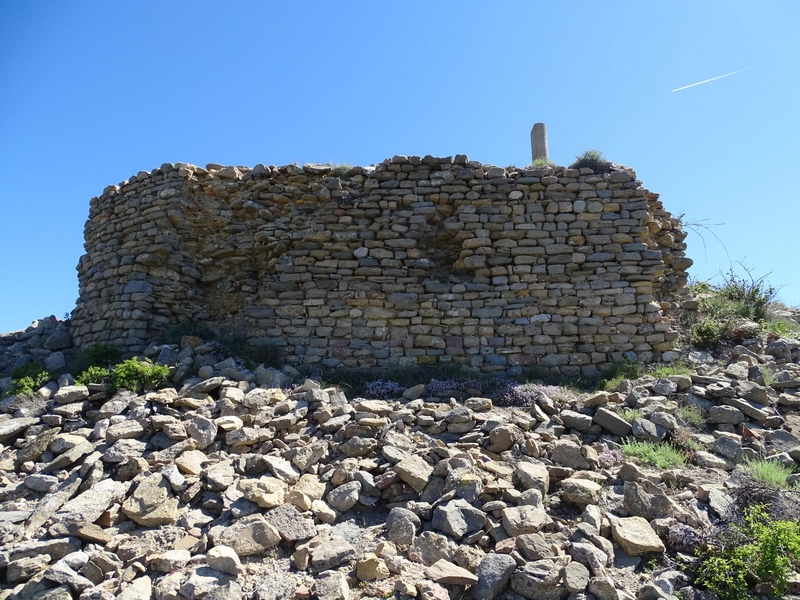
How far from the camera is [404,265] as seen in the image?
7703 mm

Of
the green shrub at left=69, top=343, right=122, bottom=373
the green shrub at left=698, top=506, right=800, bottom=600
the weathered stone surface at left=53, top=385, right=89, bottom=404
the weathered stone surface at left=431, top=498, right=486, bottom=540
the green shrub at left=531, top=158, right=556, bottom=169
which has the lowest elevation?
the green shrub at left=698, top=506, right=800, bottom=600

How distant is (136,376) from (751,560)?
6.12 meters

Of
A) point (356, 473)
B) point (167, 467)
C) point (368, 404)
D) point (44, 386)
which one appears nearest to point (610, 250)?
point (368, 404)

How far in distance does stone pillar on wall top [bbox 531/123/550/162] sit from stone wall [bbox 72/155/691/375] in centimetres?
151

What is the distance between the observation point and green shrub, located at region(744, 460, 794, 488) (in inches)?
181

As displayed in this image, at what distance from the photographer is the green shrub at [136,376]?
6.04 metres

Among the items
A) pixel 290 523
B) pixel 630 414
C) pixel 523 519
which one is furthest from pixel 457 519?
pixel 630 414

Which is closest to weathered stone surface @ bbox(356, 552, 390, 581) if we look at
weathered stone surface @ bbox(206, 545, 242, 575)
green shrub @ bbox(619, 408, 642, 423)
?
weathered stone surface @ bbox(206, 545, 242, 575)

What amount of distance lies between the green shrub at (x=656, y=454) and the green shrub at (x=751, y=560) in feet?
3.86

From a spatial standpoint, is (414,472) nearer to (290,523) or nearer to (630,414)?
(290,523)

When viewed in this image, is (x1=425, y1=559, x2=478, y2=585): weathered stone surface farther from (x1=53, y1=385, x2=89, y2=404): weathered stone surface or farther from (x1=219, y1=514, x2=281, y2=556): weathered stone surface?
(x1=53, y1=385, x2=89, y2=404): weathered stone surface

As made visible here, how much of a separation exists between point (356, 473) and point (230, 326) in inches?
159

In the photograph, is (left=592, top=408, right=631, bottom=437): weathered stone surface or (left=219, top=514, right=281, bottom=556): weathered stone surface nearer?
(left=219, top=514, right=281, bottom=556): weathered stone surface

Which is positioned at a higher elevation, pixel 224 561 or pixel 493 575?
pixel 224 561
